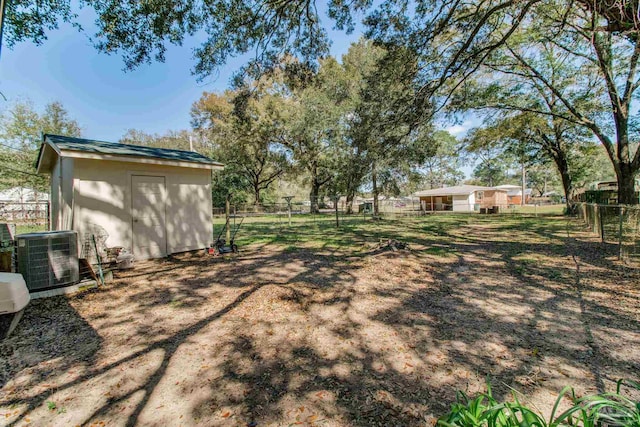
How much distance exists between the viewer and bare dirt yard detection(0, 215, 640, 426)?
Answer: 212cm

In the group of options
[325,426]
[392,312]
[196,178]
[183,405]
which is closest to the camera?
[325,426]

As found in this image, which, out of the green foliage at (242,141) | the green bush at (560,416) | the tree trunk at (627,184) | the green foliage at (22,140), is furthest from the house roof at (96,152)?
the green foliage at (22,140)

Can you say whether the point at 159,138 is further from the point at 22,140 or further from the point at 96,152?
the point at 96,152

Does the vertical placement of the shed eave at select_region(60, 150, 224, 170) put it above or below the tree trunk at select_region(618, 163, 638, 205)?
above

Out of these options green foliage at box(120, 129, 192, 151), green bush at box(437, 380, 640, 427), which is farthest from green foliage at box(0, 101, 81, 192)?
green bush at box(437, 380, 640, 427)

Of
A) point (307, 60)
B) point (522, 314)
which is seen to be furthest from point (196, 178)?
point (522, 314)

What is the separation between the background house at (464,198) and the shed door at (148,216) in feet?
90.8

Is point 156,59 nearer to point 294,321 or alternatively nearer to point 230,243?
point 230,243

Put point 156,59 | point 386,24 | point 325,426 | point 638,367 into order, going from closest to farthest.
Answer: point 325,426, point 638,367, point 156,59, point 386,24

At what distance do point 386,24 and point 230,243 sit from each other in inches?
269

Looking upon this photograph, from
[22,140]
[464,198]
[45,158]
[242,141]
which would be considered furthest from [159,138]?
[464,198]

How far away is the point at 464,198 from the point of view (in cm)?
3108

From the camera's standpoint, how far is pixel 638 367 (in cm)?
242

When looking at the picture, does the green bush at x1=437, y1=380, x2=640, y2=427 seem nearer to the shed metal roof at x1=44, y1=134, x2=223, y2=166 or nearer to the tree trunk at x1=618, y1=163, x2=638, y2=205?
the shed metal roof at x1=44, y1=134, x2=223, y2=166
